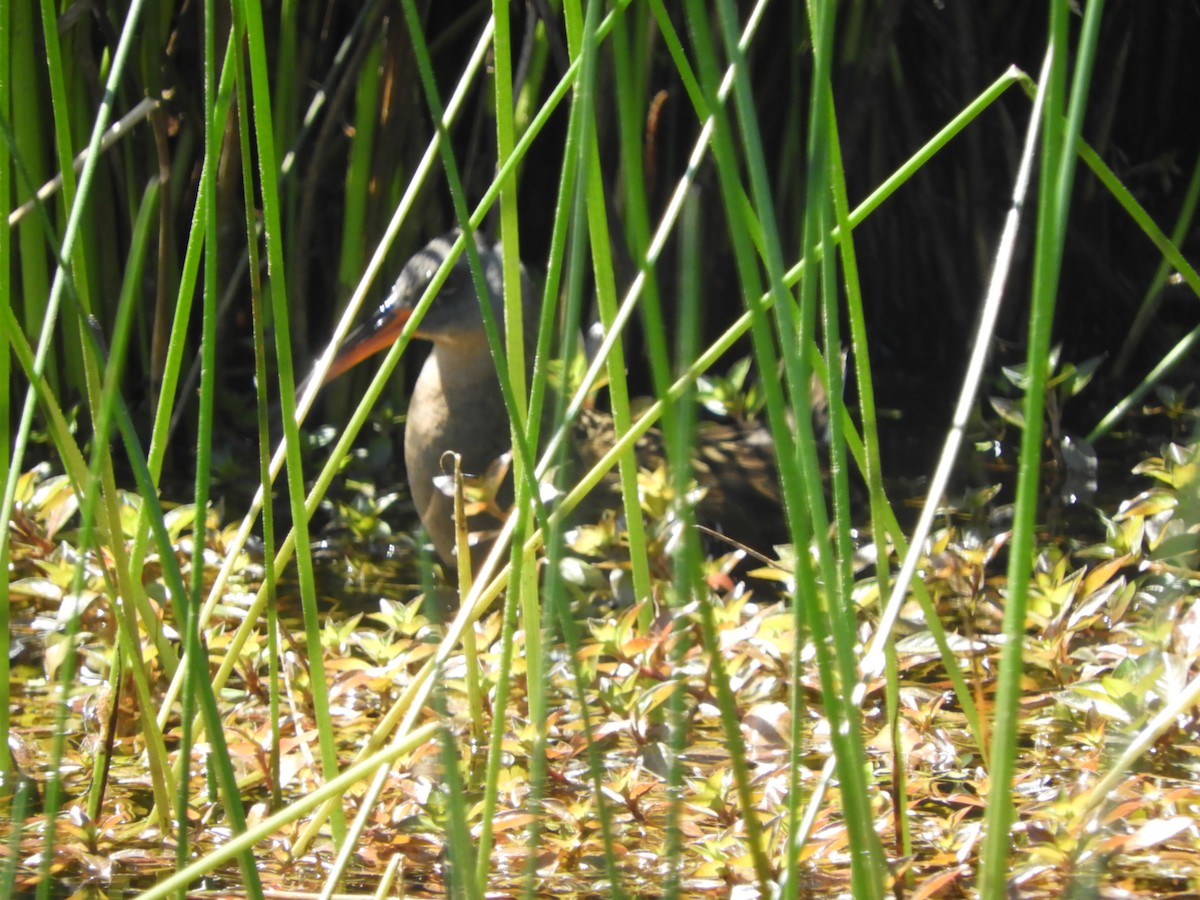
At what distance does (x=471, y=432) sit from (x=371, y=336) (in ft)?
0.69

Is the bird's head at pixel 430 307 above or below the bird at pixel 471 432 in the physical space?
above

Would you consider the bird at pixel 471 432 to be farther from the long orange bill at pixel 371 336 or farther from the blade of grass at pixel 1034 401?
the blade of grass at pixel 1034 401

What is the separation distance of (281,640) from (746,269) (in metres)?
0.89

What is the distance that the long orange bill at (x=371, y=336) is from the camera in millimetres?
2197

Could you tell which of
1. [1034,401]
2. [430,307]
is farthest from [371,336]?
[1034,401]

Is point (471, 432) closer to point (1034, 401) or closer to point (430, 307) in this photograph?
point (430, 307)

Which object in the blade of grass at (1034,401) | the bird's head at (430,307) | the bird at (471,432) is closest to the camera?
the blade of grass at (1034,401)

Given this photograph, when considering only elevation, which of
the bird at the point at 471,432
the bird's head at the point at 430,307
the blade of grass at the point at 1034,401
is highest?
the blade of grass at the point at 1034,401

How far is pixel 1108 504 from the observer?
216 cm

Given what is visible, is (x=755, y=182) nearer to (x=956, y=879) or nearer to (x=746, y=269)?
(x=746, y=269)

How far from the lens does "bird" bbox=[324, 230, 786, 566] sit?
210cm

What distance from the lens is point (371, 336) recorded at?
7.25ft

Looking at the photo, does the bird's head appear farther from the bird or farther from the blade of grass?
the blade of grass

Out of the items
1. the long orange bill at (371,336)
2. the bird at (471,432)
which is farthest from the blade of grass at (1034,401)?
the long orange bill at (371,336)
